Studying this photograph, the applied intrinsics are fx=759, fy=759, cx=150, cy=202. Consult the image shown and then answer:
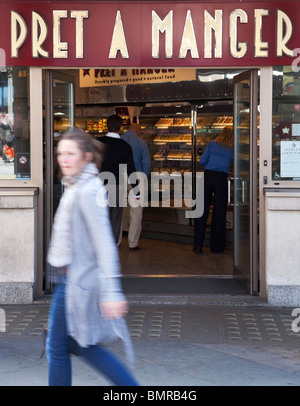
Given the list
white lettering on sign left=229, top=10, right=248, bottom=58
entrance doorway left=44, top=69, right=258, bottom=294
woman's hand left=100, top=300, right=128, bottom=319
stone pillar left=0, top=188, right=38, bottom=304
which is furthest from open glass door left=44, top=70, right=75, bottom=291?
woman's hand left=100, top=300, right=128, bottom=319

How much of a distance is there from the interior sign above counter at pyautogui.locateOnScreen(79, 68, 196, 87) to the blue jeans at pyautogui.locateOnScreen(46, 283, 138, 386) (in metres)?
6.46

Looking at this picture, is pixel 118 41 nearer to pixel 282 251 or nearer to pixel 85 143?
pixel 282 251

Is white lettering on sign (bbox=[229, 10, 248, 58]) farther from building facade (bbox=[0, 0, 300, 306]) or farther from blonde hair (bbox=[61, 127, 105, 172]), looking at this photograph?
blonde hair (bbox=[61, 127, 105, 172])

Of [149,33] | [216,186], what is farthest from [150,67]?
[216,186]

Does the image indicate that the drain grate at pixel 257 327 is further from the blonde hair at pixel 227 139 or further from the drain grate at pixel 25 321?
the blonde hair at pixel 227 139

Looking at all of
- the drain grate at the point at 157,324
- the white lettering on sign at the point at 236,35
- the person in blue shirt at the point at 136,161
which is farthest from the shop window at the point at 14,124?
the person in blue shirt at the point at 136,161

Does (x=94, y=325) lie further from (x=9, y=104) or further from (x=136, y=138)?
(x=136, y=138)

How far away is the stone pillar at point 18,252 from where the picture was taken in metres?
7.93

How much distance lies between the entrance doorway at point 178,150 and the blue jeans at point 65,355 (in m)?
3.96

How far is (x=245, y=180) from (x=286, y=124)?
824 mm

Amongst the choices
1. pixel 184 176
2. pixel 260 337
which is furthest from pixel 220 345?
pixel 184 176

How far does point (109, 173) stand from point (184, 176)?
330 cm

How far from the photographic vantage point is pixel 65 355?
4.34m

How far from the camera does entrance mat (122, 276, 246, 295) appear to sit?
8445mm
